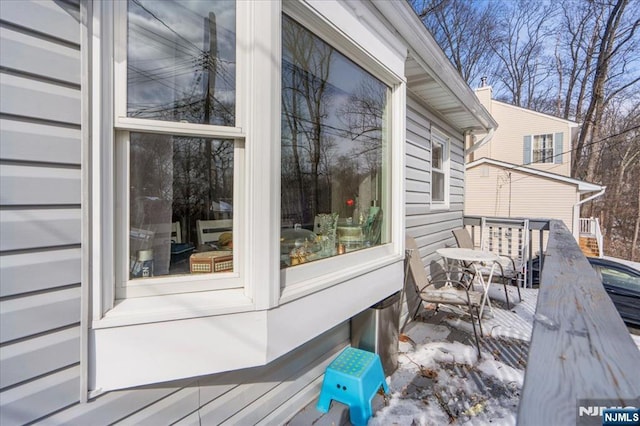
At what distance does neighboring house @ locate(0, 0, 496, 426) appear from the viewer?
3.68 ft

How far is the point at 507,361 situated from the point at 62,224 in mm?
3330

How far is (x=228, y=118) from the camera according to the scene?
1.50 metres

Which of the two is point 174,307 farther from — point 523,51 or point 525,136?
point 523,51

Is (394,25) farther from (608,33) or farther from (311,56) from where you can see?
(608,33)

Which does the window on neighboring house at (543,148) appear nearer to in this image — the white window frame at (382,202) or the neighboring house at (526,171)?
the neighboring house at (526,171)

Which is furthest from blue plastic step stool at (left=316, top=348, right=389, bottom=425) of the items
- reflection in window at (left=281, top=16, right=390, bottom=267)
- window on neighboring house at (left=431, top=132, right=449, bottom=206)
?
window on neighboring house at (left=431, top=132, right=449, bottom=206)

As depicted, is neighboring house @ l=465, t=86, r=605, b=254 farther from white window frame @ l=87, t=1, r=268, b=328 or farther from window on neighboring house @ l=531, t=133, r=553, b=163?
white window frame @ l=87, t=1, r=268, b=328

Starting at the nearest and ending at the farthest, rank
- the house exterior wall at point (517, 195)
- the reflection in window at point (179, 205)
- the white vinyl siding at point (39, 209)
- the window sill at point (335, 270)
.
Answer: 1. the white vinyl siding at point (39, 209)
2. the reflection in window at point (179, 205)
3. the window sill at point (335, 270)
4. the house exterior wall at point (517, 195)

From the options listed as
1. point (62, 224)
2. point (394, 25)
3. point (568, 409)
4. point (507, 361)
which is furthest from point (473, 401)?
point (394, 25)

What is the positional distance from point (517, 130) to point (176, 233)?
14.0m

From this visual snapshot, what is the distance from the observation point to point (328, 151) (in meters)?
2.33
